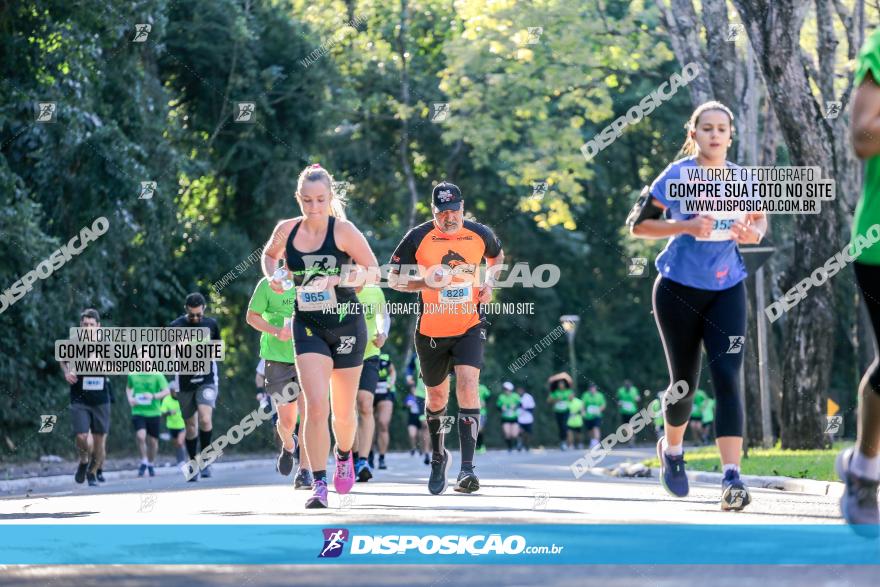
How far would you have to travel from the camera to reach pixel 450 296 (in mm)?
12016

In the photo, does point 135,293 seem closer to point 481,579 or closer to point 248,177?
point 248,177

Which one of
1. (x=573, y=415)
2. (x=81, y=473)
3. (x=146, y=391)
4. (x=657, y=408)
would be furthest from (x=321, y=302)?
(x=573, y=415)

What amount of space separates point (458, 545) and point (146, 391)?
15200 millimetres

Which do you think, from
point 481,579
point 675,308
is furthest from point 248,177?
point 481,579

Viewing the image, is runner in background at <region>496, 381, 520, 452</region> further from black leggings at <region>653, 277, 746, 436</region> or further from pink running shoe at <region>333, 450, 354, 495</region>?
black leggings at <region>653, 277, 746, 436</region>

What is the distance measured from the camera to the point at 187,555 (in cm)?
721

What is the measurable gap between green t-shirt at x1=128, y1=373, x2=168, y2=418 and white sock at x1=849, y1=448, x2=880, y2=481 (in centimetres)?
1620

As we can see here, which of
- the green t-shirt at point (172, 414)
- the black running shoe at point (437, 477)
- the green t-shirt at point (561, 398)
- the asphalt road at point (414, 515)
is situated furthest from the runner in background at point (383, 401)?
the green t-shirt at point (561, 398)

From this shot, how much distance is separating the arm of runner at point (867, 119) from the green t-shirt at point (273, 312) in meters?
8.56

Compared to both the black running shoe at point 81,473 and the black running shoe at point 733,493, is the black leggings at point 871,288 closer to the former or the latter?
the black running shoe at point 733,493

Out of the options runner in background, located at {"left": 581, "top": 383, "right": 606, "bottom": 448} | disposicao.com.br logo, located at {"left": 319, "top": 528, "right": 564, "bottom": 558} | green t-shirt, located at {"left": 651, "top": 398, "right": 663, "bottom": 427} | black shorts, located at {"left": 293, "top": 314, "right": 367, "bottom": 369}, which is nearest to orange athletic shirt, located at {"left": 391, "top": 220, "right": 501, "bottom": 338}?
black shorts, located at {"left": 293, "top": 314, "right": 367, "bottom": 369}

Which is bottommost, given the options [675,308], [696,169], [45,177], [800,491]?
[800,491]

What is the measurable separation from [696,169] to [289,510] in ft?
10.9

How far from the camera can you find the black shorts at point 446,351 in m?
12.1
